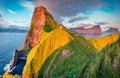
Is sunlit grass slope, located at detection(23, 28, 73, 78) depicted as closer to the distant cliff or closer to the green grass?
the distant cliff

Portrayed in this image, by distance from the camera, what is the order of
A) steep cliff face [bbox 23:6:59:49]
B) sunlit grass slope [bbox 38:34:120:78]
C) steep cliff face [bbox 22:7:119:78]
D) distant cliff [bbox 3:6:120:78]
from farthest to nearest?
steep cliff face [bbox 23:6:59:49], steep cliff face [bbox 22:7:119:78], distant cliff [bbox 3:6:120:78], sunlit grass slope [bbox 38:34:120:78]

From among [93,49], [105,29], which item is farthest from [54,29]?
[105,29]

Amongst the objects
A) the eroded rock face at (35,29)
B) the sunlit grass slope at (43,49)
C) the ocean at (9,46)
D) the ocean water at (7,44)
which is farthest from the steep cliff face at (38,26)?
the ocean water at (7,44)

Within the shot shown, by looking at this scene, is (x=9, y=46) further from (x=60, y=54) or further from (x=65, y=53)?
(x=65, y=53)

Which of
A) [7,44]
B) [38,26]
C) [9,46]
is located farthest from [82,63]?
[38,26]

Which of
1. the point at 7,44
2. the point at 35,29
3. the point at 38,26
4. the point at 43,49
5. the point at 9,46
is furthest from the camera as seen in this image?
the point at 38,26

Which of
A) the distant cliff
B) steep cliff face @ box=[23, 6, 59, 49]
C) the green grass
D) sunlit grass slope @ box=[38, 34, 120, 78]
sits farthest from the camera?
the green grass

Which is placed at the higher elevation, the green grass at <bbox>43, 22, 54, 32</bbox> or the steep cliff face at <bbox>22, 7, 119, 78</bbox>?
the green grass at <bbox>43, 22, 54, 32</bbox>

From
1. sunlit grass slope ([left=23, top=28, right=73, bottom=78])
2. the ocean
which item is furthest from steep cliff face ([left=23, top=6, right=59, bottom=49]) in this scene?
the ocean
